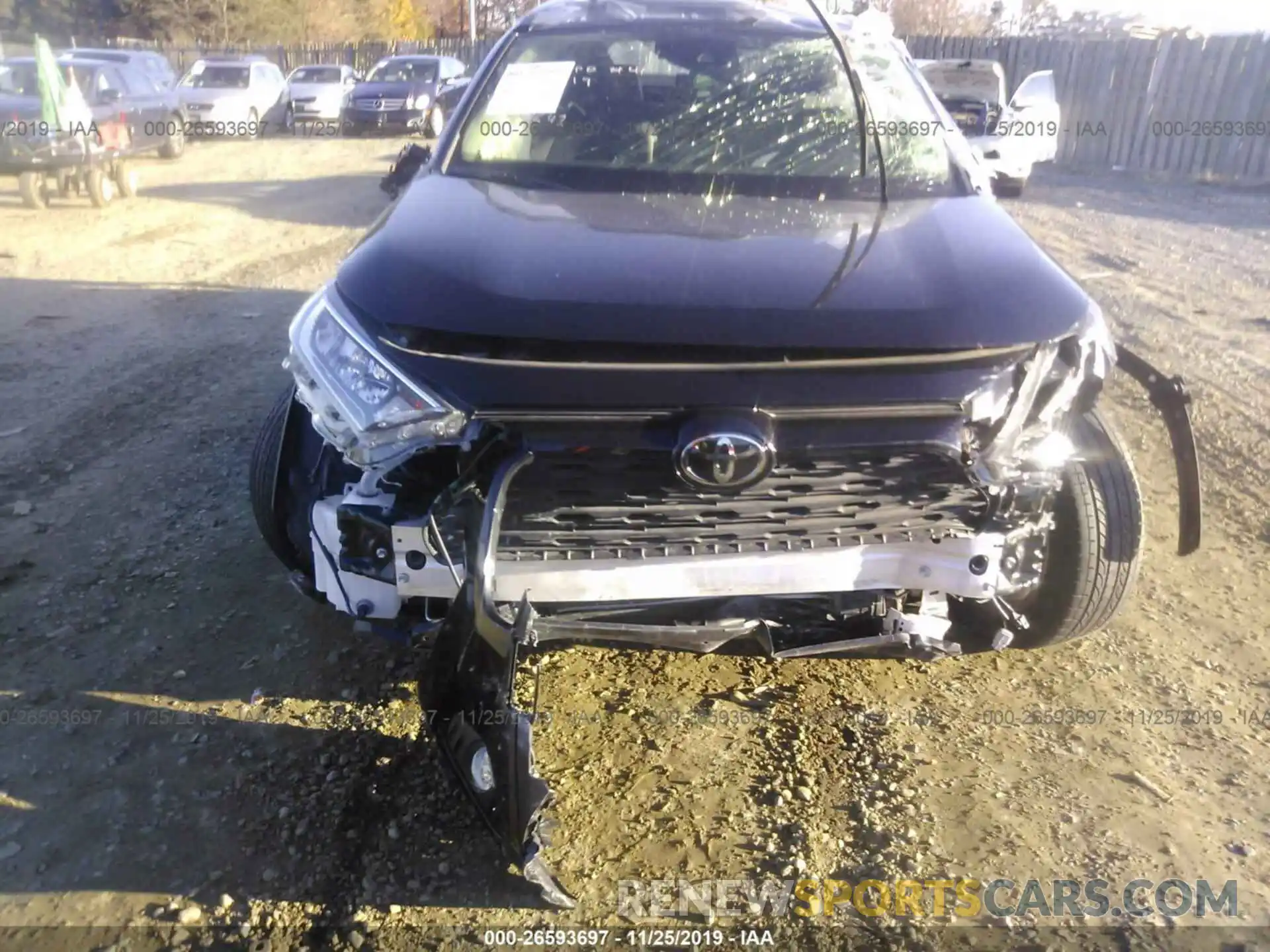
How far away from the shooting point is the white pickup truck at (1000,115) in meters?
4.67

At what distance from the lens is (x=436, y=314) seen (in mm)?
2080

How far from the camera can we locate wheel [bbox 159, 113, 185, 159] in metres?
13.8

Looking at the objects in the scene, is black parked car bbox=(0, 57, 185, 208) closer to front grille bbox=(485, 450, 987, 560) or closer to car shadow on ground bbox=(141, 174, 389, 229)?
car shadow on ground bbox=(141, 174, 389, 229)

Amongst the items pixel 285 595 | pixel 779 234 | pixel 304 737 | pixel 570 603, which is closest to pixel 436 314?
pixel 570 603

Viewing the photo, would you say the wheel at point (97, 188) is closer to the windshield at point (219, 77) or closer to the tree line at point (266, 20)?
the windshield at point (219, 77)

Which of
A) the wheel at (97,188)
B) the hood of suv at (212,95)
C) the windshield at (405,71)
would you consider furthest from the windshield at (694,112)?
the hood of suv at (212,95)

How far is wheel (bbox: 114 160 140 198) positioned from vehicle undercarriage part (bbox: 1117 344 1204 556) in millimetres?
11003

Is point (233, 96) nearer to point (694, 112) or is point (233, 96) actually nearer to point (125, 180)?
point (125, 180)

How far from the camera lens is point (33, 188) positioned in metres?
9.97

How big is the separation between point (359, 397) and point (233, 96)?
17.4 m

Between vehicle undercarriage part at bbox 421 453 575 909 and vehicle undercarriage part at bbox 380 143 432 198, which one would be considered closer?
vehicle undercarriage part at bbox 421 453 575 909

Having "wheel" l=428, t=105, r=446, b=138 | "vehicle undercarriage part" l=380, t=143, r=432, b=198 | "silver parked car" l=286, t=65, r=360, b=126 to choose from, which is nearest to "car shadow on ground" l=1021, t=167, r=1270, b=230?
"vehicle undercarriage part" l=380, t=143, r=432, b=198

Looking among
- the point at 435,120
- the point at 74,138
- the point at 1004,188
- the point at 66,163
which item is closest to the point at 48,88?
the point at 74,138

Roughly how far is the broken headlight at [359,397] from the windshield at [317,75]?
62.2 ft
